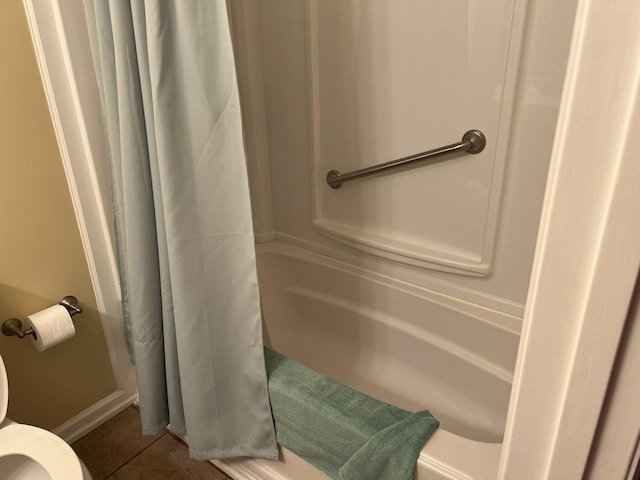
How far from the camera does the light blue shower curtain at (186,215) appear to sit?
949mm

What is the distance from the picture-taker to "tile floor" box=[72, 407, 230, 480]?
4.85ft

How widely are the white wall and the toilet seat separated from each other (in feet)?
3.71

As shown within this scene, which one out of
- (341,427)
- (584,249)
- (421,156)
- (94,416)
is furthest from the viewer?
(94,416)

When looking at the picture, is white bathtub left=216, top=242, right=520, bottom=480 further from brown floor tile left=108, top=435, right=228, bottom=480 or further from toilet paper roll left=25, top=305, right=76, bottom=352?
toilet paper roll left=25, top=305, right=76, bottom=352

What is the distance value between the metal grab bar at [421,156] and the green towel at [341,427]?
724mm

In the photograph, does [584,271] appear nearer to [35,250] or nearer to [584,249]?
[584,249]

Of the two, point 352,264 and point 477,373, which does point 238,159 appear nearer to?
point 352,264

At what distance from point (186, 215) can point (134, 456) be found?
1013mm

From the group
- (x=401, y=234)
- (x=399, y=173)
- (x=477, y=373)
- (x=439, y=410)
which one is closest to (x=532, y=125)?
(x=399, y=173)

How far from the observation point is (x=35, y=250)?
1333 millimetres

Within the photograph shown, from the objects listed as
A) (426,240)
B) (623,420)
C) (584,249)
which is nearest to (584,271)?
(584,249)

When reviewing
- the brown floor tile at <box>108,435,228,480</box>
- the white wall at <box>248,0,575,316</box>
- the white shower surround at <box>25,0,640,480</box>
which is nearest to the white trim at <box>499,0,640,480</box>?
the white shower surround at <box>25,0,640,480</box>

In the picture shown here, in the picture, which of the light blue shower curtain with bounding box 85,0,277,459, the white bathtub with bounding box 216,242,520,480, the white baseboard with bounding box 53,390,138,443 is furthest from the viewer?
the white baseboard with bounding box 53,390,138,443

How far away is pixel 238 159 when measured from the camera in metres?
0.99
